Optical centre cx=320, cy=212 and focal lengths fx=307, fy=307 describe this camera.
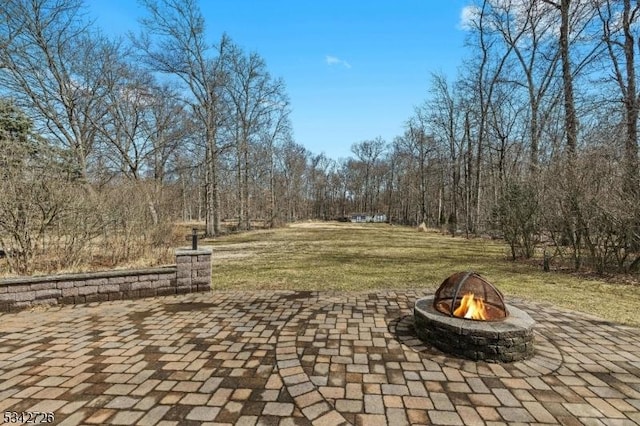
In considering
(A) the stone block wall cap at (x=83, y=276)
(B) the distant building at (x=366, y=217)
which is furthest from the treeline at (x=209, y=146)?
(B) the distant building at (x=366, y=217)

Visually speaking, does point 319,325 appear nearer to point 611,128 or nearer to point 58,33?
point 611,128

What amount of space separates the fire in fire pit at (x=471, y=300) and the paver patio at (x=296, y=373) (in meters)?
0.50

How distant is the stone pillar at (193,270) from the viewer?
543 centimetres

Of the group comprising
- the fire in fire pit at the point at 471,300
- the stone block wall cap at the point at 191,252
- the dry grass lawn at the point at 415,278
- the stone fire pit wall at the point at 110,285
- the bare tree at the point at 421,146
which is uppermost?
the bare tree at the point at 421,146

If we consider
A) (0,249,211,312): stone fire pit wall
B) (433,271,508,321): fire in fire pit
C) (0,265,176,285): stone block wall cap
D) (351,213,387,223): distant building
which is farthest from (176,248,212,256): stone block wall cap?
(351,213,387,223): distant building

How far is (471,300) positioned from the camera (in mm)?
3371

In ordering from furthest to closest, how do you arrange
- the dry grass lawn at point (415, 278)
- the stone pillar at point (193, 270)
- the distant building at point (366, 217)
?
the distant building at point (366, 217), the stone pillar at point (193, 270), the dry grass lawn at point (415, 278)

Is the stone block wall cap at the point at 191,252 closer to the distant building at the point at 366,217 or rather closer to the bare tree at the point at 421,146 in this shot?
the bare tree at the point at 421,146

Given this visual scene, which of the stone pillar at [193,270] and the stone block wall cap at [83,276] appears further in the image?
the stone pillar at [193,270]

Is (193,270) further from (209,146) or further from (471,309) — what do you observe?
(209,146)

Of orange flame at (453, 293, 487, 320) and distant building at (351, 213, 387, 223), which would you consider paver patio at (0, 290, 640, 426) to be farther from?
distant building at (351, 213, 387, 223)

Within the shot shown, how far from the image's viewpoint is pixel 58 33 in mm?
12305

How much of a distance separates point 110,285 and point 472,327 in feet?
17.3

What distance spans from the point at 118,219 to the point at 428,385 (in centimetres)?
747
